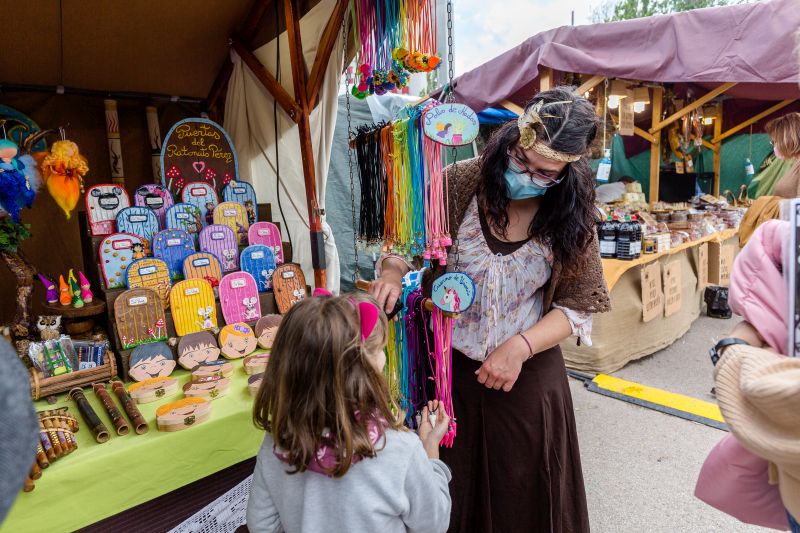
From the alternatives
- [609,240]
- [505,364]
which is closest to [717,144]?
[609,240]

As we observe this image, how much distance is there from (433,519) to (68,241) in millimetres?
3500

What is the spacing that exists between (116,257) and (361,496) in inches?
65.8

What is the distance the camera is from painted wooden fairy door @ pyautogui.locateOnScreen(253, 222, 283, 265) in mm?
2412

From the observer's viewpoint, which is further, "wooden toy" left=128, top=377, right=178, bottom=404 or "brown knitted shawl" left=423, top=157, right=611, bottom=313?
"wooden toy" left=128, top=377, right=178, bottom=404

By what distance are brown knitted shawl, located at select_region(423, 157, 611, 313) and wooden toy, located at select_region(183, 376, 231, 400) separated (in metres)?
0.97

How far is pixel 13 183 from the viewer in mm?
1742

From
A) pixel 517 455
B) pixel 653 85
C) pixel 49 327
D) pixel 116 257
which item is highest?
pixel 653 85

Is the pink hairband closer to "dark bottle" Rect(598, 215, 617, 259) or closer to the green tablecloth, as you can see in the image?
the green tablecloth

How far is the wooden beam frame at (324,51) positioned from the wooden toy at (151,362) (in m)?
1.61

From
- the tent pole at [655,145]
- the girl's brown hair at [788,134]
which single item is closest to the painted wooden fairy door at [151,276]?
the girl's brown hair at [788,134]

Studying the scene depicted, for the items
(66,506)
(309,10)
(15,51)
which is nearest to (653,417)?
(66,506)

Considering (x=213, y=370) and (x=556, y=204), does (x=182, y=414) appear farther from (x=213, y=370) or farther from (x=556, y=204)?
(x=556, y=204)

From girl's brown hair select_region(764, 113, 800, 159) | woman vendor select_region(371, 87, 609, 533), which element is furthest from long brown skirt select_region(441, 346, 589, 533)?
girl's brown hair select_region(764, 113, 800, 159)

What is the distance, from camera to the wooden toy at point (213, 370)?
1.79 m
